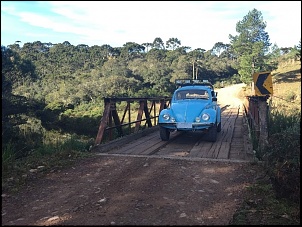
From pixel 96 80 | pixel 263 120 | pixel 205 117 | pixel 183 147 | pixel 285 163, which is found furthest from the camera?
pixel 96 80

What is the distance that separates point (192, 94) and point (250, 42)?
37.7 m

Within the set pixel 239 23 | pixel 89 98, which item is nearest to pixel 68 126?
pixel 89 98

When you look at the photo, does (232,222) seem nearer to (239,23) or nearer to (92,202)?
(92,202)

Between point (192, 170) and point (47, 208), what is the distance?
294 cm

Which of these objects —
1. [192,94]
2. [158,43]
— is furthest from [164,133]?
[158,43]

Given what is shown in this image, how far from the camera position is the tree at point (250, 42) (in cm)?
4200

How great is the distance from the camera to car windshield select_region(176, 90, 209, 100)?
10508 mm

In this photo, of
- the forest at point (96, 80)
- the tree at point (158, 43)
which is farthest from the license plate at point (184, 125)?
the tree at point (158, 43)

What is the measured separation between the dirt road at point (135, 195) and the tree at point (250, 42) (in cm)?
3864

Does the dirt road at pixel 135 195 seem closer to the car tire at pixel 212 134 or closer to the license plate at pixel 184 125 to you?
the license plate at pixel 184 125

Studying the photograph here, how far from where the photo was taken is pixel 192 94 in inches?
418

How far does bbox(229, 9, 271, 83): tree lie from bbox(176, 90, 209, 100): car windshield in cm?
3399

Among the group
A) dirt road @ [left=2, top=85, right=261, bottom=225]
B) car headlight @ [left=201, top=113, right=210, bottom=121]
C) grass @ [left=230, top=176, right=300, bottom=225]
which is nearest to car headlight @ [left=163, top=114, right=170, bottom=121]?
car headlight @ [left=201, top=113, right=210, bottom=121]

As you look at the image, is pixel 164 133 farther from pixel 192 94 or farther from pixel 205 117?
pixel 192 94
